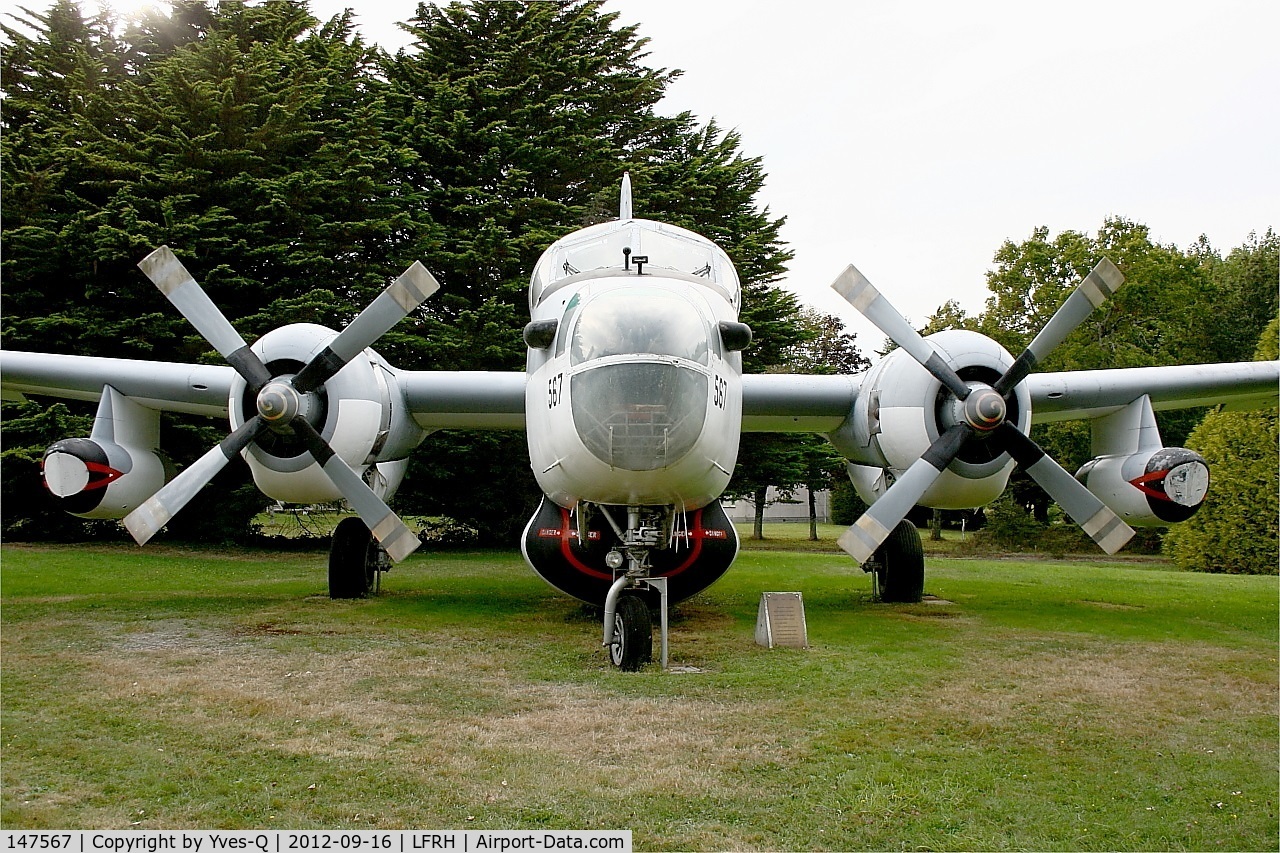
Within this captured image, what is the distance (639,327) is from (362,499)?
10.9 ft

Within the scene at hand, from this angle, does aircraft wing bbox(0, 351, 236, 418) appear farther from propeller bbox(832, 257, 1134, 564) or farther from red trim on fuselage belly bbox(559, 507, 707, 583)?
propeller bbox(832, 257, 1134, 564)

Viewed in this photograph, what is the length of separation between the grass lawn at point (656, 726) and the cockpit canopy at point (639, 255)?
10.6ft

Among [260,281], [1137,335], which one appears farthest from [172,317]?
[1137,335]

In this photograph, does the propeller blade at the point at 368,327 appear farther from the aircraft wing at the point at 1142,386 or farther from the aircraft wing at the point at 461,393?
the aircraft wing at the point at 1142,386

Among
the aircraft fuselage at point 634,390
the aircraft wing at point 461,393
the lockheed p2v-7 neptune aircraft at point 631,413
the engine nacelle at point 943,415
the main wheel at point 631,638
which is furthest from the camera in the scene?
the aircraft wing at point 461,393

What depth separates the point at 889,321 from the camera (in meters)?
8.04

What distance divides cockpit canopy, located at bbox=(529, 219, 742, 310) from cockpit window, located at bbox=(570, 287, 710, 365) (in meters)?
0.99

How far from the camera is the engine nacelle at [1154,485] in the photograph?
28.1 ft

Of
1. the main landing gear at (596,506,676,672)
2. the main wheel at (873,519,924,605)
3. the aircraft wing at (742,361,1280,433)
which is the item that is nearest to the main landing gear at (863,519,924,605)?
the main wheel at (873,519,924,605)

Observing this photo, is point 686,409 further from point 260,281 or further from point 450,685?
point 260,281

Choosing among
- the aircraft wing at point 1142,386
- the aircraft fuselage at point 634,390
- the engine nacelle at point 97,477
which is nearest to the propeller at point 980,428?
the aircraft fuselage at point 634,390

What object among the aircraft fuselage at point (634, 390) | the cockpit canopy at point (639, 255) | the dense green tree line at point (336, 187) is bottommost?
the aircraft fuselage at point (634, 390)

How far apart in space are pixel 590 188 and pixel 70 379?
14086mm

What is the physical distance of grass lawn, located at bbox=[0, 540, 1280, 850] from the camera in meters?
4.03
